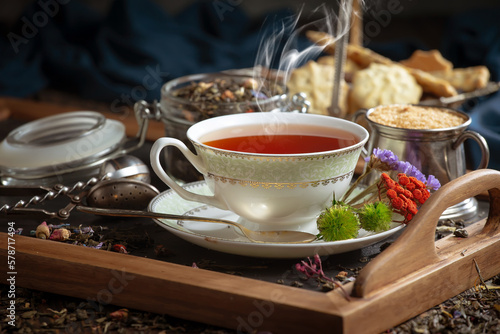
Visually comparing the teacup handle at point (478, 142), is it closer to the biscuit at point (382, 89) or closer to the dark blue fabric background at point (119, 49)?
the biscuit at point (382, 89)

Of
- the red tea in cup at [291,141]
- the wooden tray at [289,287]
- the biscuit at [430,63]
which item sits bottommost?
the biscuit at [430,63]

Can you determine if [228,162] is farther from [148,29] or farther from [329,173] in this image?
[148,29]

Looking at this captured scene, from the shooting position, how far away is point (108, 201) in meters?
0.97

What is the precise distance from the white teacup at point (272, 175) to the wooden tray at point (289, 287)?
0.12 meters

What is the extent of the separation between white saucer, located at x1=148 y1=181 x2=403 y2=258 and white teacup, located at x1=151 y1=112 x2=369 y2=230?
35mm

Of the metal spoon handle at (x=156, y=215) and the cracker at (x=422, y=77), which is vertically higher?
the metal spoon handle at (x=156, y=215)

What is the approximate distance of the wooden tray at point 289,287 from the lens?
0.66m

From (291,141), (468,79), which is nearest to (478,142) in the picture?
(291,141)

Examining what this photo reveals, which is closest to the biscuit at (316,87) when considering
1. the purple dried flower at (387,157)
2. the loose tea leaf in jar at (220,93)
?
the loose tea leaf in jar at (220,93)

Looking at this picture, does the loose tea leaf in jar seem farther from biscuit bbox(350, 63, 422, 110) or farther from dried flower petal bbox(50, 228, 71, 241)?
biscuit bbox(350, 63, 422, 110)

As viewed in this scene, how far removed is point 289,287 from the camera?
2.25 ft

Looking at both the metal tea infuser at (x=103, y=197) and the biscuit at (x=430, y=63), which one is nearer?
the metal tea infuser at (x=103, y=197)

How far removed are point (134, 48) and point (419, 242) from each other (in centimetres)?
158

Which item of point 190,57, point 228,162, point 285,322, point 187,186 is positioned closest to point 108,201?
point 187,186
